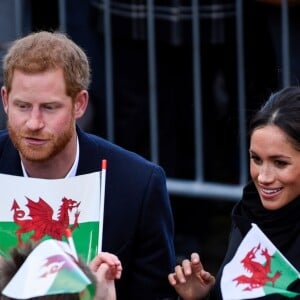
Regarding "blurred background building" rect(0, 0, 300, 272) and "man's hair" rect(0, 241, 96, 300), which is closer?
"man's hair" rect(0, 241, 96, 300)

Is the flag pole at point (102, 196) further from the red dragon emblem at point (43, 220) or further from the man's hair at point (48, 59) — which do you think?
the man's hair at point (48, 59)

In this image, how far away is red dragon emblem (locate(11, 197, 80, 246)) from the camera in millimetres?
4500

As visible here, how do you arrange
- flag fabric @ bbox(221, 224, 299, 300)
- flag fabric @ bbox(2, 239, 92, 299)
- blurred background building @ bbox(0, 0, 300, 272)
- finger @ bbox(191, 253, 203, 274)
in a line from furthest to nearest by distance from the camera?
blurred background building @ bbox(0, 0, 300, 272) → finger @ bbox(191, 253, 203, 274) → flag fabric @ bbox(221, 224, 299, 300) → flag fabric @ bbox(2, 239, 92, 299)

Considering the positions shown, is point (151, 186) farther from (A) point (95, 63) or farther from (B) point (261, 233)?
(A) point (95, 63)

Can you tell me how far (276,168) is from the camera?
4348 mm

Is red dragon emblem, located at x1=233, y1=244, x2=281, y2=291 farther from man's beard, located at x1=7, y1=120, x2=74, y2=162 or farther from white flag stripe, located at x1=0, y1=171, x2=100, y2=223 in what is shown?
man's beard, located at x1=7, y1=120, x2=74, y2=162

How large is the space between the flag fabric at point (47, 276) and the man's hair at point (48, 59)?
903 millimetres

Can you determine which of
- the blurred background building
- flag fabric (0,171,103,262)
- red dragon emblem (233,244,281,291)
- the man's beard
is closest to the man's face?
the man's beard

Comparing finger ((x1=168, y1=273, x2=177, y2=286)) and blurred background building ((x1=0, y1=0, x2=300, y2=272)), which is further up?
blurred background building ((x1=0, y1=0, x2=300, y2=272))

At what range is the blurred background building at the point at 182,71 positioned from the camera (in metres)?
6.89

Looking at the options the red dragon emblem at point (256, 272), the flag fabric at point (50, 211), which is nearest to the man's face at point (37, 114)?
the flag fabric at point (50, 211)

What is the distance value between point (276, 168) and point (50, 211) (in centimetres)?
76

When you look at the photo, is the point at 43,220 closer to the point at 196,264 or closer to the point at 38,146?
the point at 38,146

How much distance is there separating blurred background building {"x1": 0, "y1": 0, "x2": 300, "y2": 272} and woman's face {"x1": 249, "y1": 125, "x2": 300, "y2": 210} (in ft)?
8.00
